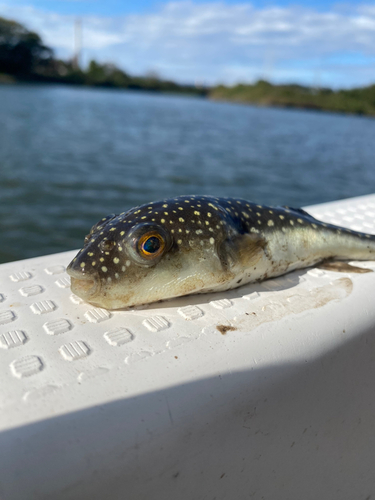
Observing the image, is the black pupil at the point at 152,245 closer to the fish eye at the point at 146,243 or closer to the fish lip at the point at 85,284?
the fish eye at the point at 146,243

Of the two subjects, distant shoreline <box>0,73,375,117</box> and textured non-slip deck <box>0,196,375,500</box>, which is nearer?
textured non-slip deck <box>0,196,375,500</box>

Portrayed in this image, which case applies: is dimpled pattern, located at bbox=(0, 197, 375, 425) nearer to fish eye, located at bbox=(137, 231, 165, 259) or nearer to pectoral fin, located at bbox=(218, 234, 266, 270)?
pectoral fin, located at bbox=(218, 234, 266, 270)

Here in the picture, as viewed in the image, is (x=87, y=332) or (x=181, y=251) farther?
(x=181, y=251)


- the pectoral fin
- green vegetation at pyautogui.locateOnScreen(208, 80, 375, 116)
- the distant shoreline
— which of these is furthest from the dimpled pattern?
green vegetation at pyautogui.locateOnScreen(208, 80, 375, 116)

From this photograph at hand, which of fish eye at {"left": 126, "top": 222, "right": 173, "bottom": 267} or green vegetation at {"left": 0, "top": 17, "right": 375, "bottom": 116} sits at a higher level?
green vegetation at {"left": 0, "top": 17, "right": 375, "bottom": 116}

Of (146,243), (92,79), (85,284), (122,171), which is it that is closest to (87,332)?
(85,284)

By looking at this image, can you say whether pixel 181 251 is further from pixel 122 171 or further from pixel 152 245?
pixel 122 171
